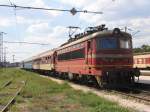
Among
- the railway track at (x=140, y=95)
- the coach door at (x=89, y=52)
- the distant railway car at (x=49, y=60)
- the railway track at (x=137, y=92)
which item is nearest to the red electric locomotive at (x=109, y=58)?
the coach door at (x=89, y=52)

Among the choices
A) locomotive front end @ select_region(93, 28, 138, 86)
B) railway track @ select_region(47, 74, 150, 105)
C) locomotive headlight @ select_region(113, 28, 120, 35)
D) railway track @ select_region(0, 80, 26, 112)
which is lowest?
railway track @ select_region(0, 80, 26, 112)

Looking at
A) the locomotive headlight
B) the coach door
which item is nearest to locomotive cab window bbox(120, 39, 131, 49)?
the locomotive headlight

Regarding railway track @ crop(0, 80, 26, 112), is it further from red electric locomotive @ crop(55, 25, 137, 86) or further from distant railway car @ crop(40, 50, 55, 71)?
distant railway car @ crop(40, 50, 55, 71)

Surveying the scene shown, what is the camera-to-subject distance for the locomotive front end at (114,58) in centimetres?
2169

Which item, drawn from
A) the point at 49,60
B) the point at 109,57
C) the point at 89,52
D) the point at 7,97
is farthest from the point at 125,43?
the point at 49,60

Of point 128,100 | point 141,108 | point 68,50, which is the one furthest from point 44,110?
point 68,50

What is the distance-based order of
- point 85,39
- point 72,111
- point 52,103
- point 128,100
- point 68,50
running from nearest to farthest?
1. point 72,111
2. point 52,103
3. point 128,100
4. point 85,39
5. point 68,50

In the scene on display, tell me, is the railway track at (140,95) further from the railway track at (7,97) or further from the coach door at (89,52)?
the railway track at (7,97)

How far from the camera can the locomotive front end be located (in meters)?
21.7

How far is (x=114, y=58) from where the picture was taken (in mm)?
22016

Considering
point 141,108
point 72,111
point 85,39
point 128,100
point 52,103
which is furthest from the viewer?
point 85,39

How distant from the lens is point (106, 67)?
2173cm

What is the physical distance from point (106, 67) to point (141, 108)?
24.9ft

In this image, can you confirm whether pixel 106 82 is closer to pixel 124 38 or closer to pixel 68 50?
pixel 124 38
